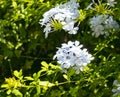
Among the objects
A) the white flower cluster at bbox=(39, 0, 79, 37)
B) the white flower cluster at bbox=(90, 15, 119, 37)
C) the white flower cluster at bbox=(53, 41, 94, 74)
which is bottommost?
the white flower cluster at bbox=(53, 41, 94, 74)

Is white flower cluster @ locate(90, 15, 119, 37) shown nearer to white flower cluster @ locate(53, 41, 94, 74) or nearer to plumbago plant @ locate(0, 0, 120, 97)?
plumbago plant @ locate(0, 0, 120, 97)

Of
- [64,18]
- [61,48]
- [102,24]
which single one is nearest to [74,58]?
[61,48]

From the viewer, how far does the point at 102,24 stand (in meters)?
2.15

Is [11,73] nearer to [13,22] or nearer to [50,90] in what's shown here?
[13,22]

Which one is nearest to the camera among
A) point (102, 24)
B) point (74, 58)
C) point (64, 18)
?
point (74, 58)

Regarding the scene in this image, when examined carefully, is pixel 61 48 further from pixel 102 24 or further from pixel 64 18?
pixel 102 24

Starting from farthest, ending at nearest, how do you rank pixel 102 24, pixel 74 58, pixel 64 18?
pixel 102 24, pixel 64 18, pixel 74 58

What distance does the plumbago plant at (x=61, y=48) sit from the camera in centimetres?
187

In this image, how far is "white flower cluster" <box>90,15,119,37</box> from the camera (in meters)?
2.10

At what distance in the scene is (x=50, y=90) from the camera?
2.13 meters

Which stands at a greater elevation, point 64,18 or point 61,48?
point 64,18

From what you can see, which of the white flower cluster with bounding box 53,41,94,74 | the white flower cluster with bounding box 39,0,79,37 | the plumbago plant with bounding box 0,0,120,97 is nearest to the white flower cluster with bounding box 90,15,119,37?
the plumbago plant with bounding box 0,0,120,97

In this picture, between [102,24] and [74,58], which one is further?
[102,24]

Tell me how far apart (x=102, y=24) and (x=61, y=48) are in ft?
1.22
